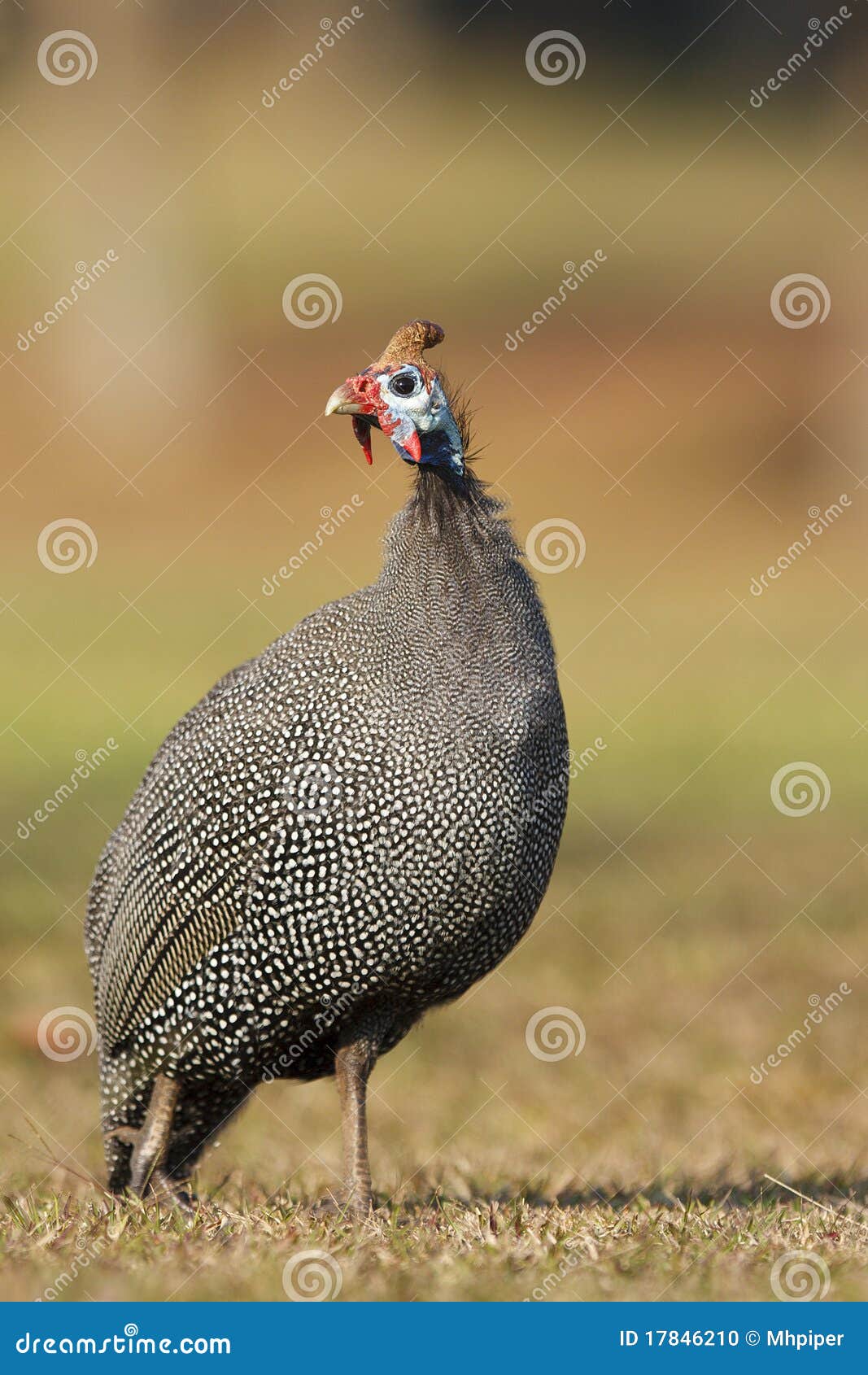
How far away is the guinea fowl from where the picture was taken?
4055mm

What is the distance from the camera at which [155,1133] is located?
14.8ft

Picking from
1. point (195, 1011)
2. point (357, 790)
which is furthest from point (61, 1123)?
point (357, 790)

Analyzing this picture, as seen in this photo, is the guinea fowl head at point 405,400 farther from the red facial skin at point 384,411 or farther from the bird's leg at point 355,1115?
the bird's leg at point 355,1115

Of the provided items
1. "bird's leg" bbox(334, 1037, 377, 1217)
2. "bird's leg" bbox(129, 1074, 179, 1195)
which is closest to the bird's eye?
"bird's leg" bbox(334, 1037, 377, 1217)

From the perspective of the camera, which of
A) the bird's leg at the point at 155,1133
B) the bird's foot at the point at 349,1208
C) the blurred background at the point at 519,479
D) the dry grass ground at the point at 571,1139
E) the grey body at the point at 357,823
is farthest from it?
the blurred background at the point at 519,479

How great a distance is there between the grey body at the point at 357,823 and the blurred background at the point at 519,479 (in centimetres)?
94

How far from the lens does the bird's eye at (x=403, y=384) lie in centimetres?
414

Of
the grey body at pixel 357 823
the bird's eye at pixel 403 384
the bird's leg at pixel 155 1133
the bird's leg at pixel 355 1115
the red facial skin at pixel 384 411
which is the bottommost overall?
the bird's leg at pixel 155 1133

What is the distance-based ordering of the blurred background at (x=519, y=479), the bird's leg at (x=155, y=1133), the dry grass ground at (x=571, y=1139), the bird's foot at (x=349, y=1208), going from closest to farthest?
1. the dry grass ground at (x=571, y=1139)
2. the bird's foot at (x=349, y=1208)
3. the bird's leg at (x=155, y=1133)
4. the blurred background at (x=519, y=479)

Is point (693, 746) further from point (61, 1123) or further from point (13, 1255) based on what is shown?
point (13, 1255)

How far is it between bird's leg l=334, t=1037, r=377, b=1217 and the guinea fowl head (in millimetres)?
1520

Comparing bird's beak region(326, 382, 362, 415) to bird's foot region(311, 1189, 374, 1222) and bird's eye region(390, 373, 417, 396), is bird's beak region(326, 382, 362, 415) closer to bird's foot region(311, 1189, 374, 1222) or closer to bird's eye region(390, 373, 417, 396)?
bird's eye region(390, 373, 417, 396)

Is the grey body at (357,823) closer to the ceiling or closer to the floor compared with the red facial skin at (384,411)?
closer to the floor

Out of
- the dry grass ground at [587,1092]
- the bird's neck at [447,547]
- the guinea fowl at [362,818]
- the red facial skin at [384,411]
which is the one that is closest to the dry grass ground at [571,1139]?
the dry grass ground at [587,1092]
